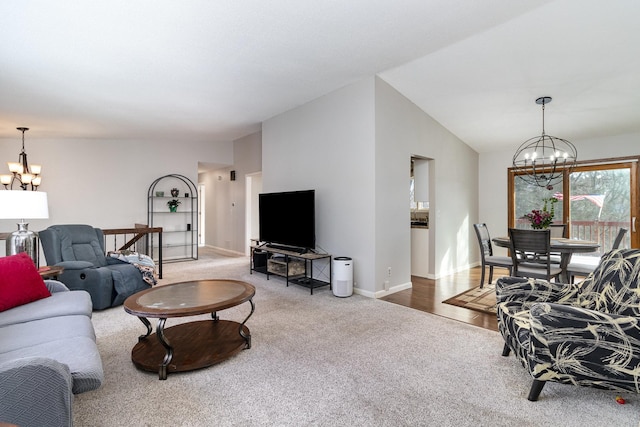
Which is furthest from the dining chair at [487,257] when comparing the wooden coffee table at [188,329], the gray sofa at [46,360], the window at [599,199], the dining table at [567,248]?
the gray sofa at [46,360]

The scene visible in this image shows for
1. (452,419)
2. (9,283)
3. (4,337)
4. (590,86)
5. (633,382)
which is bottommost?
(452,419)

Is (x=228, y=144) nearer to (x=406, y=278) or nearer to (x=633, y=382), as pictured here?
(x=406, y=278)

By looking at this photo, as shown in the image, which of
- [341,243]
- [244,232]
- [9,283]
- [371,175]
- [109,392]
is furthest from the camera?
[244,232]

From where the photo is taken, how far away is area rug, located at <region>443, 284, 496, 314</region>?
380 centimetres

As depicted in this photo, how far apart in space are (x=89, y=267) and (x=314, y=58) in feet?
11.5

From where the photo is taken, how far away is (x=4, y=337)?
1845mm

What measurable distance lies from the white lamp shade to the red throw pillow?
471 mm

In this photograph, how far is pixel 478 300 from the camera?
4090 millimetres

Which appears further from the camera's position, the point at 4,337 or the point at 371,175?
the point at 371,175

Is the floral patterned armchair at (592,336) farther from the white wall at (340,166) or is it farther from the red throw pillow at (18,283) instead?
the red throw pillow at (18,283)

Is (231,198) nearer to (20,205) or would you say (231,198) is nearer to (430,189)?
(430,189)

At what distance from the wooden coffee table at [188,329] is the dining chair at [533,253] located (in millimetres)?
3080

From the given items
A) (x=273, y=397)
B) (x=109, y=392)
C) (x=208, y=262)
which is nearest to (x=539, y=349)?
(x=273, y=397)

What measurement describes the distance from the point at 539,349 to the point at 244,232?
6.75 metres
